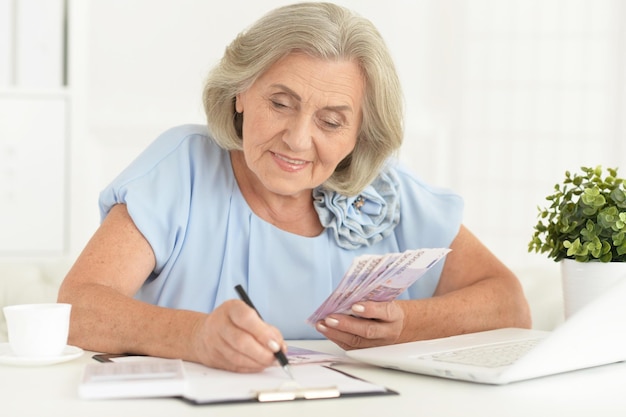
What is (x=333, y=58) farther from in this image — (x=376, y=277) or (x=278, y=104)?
(x=376, y=277)

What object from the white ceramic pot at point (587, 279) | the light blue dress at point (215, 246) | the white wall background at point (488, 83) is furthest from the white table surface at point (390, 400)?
the white wall background at point (488, 83)

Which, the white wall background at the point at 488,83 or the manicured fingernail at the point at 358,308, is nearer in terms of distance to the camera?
the manicured fingernail at the point at 358,308

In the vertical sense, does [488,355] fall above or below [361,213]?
below

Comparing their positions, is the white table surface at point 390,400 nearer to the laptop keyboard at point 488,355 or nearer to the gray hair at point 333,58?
the laptop keyboard at point 488,355

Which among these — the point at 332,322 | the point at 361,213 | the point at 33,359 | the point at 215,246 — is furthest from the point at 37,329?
the point at 361,213

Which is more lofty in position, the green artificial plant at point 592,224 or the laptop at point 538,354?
the green artificial plant at point 592,224

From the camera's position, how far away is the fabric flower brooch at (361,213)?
2.08 metres

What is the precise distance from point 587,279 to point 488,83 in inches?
124

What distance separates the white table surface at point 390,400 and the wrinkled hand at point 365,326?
0.55 ft

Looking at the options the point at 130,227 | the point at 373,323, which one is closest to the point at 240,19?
the point at 130,227

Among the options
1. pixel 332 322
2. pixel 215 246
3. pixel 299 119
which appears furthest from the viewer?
pixel 215 246

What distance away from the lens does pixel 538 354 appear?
133 centimetres

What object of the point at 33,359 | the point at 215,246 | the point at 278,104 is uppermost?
the point at 278,104

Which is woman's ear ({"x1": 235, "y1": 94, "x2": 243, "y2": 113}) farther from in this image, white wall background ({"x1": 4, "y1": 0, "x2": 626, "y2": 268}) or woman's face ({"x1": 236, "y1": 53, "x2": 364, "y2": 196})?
white wall background ({"x1": 4, "y1": 0, "x2": 626, "y2": 268})
